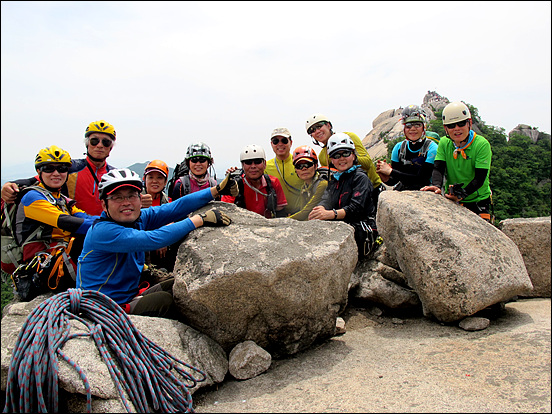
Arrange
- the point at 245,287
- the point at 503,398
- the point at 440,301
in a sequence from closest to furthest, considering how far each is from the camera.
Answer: the point at 503,398
the point at 245,287
the point at 440,301

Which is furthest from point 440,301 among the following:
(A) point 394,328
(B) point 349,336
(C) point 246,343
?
(C) point 246,343

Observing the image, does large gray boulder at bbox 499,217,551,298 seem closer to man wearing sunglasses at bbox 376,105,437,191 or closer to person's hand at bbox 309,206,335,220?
man wearing sunglasses at bbox 376,105,437,191

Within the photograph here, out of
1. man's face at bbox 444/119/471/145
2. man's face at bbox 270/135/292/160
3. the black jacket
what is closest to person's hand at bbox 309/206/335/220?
the black jacket

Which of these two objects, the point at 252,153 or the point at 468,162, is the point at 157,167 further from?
the point at 468,162

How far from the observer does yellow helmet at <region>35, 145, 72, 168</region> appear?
219 inches

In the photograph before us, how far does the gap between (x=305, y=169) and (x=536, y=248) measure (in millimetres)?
4288

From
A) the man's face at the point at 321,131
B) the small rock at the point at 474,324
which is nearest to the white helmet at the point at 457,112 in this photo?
the man's face at the point at 321,131

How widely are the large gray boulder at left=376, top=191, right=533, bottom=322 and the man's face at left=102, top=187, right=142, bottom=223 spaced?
356 cm

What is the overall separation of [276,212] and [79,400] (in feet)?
13.4

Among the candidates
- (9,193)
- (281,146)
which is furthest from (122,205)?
(281,146)

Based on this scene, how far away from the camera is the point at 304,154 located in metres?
6.88

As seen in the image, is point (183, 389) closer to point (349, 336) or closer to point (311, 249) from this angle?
point (311, 249)

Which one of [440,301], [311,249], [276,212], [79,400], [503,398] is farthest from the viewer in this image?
[276,212]

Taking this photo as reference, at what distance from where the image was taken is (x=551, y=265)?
670 cm
